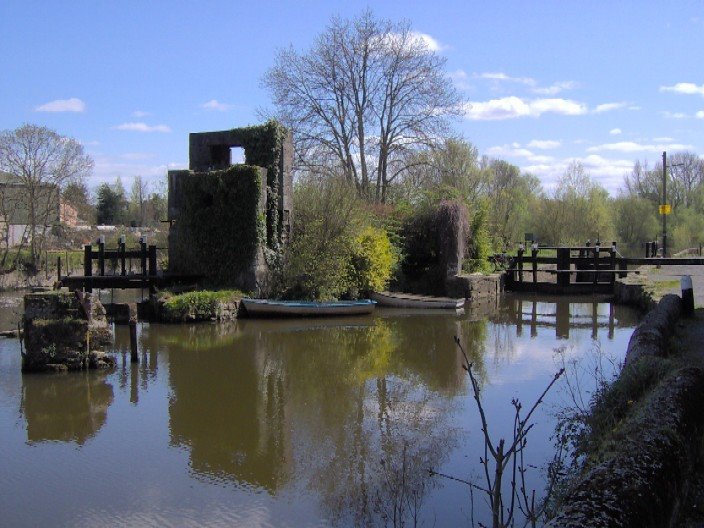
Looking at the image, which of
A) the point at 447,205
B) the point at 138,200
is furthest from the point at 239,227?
the point at 138,200

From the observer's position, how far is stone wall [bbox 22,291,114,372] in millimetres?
12258

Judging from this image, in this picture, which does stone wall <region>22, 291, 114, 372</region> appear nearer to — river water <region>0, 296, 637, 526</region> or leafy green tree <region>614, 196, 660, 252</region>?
river water <region>0, 296, 637, 526</region>

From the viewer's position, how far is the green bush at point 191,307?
1873 centimetres

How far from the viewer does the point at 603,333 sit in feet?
55.4

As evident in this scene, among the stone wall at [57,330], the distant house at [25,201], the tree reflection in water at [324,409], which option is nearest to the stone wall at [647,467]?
the tree reflection in water at [324,409]

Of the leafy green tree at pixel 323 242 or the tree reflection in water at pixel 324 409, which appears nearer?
the tree reflection in water at pixel 324 409

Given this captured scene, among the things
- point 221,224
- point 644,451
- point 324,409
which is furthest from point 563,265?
point 644,451

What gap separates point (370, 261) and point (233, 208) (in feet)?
15.7

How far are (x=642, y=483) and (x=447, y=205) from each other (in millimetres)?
21688

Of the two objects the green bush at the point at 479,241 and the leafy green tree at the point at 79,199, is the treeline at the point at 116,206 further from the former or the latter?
the green bush at the point at 479,241

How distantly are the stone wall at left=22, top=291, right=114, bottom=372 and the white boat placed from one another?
1131cm

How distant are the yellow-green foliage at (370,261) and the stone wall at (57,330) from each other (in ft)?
35.0

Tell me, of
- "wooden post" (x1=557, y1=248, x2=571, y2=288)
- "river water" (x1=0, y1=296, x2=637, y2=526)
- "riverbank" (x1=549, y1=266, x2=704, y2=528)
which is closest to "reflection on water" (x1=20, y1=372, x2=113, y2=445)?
"river water" (x1=0, y1=296, x2=637, y2=526)

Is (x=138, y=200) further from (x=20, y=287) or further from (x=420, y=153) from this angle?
(x=420, y=153)
